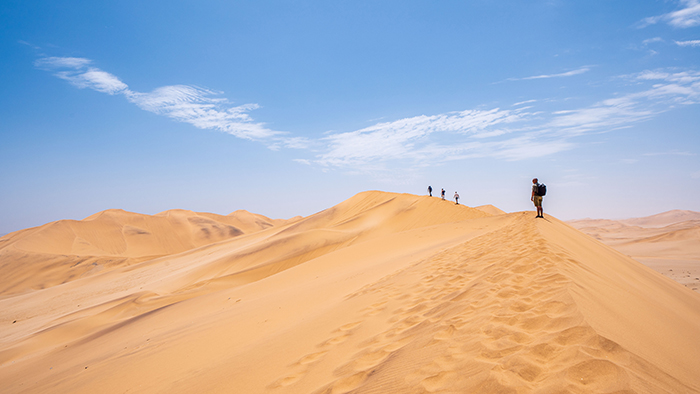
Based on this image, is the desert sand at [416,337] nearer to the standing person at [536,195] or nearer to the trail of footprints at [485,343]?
the trail of footprints at [485,343]

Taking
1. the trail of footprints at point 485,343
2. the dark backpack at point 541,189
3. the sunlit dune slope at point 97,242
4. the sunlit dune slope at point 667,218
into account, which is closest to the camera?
the trail of footprints at point 485,343

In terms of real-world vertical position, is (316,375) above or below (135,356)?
above

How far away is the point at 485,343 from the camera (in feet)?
9.00

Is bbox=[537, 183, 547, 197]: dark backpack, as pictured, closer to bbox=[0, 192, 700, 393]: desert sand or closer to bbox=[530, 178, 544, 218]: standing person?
bbox=[530, 178, 544, 218]: standing person

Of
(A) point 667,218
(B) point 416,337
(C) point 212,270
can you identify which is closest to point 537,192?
(B) point 416,337

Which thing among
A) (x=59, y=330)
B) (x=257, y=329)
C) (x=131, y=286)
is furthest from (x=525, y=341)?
(x=131, y=286)

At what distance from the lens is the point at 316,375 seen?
3115 mm

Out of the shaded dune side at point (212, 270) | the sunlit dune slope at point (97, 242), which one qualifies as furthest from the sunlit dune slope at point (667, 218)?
the sunlit dune slope at point (97, 242)

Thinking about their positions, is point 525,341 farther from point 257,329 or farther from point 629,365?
point 257,329

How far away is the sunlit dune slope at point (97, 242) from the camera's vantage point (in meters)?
30.1

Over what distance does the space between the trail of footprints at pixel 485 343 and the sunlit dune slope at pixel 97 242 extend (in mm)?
34700

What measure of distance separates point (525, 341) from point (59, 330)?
43.3ft

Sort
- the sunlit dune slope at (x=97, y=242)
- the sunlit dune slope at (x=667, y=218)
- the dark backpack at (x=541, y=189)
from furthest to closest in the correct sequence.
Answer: the sunlit dune slope at (x=667, y=218), the sunlit dune slope at (x=97, y=242), the dark backpack at (x=541, y=189)

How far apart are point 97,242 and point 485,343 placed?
52.7 m
